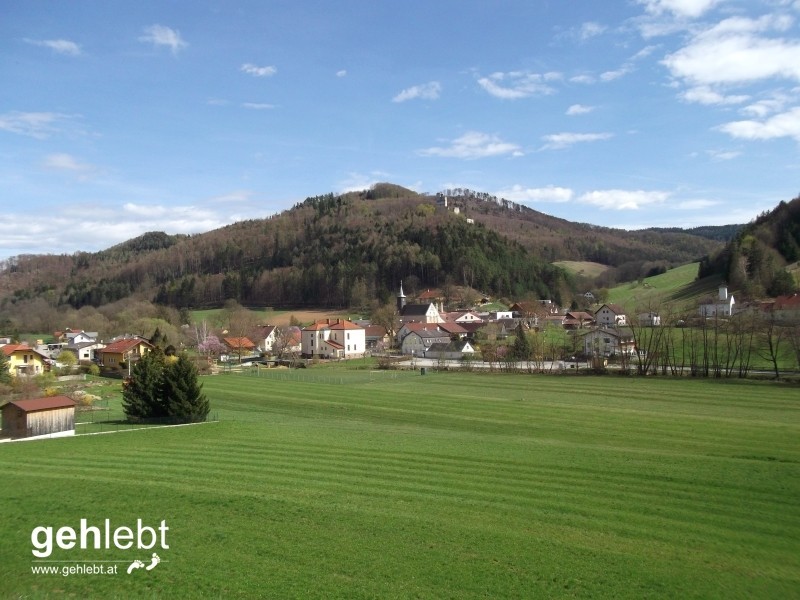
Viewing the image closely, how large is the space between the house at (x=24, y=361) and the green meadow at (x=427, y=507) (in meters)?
35.6

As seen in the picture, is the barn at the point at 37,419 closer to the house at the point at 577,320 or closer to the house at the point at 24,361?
the house at the point at 24,361

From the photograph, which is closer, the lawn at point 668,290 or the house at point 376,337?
the house at point 376,337

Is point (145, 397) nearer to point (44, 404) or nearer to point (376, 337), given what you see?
point (44, 404)

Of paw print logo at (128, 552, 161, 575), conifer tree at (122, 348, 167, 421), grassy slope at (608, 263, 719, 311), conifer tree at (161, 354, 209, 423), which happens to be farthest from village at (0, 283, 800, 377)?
paw print logo at (128, 552, 161, 575)

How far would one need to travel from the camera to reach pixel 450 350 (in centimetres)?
7981

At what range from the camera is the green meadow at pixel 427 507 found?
12.2 m

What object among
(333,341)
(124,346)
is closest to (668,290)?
(333,341)

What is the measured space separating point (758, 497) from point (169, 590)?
53.9ft

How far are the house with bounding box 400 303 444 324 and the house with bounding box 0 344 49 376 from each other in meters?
64.7

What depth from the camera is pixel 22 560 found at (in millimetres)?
13180

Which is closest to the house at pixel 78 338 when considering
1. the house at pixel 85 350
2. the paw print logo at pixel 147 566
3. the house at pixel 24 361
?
the house at pixel 85 350

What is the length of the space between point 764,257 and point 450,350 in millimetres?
→ 66220

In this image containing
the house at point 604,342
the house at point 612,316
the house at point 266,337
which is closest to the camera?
the house at point 604,342

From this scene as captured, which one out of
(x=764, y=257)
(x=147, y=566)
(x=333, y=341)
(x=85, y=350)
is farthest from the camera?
(x=764, y=257)
